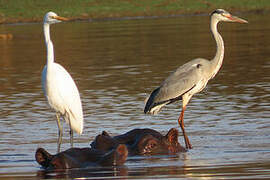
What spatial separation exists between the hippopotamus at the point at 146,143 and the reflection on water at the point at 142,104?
0.27 metres

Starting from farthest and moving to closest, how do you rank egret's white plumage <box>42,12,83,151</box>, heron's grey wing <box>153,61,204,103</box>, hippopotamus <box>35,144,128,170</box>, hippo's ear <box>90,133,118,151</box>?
heron's grey wing <box>153,61,204,103</box>
egret's white plumage <box>42,12,83,151</box>
hippo's ear <box>90,133,118,151</box>
hippopotamus <box>35,144,128,170</box>

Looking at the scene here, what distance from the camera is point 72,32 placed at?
125 ft

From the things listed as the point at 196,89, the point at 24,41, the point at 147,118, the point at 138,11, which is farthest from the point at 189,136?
the point at 138,11

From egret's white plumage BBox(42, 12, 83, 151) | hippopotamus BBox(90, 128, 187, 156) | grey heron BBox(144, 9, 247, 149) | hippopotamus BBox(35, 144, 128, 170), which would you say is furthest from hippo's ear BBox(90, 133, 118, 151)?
grey heron BBox(144, 9, 247, 149)

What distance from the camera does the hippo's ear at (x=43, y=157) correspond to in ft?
30.8

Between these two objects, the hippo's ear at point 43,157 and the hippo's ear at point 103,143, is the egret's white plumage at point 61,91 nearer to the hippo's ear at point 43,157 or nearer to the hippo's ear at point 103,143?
the hippo's ear at point 103,143

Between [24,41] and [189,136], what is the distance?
→ 2200 centimetres

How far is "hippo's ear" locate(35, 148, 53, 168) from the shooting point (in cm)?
938

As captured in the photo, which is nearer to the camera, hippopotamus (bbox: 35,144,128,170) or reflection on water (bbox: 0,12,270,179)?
hippopotamus (bbox: 35,144,128,170)

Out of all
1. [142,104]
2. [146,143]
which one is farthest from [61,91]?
[142,104]

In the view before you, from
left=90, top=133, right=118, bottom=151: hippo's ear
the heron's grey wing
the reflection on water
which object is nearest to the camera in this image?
the reflection on water

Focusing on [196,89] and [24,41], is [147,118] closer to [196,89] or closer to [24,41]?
[196,89]

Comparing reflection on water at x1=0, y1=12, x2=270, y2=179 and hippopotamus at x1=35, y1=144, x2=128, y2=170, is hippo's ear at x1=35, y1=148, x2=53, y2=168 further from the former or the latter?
reflection on water at x1=0, y1=12, x2=270, y2=179

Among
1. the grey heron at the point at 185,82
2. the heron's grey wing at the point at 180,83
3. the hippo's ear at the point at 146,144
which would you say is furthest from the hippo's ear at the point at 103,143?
the heron's grey wing at the point at 180,83
